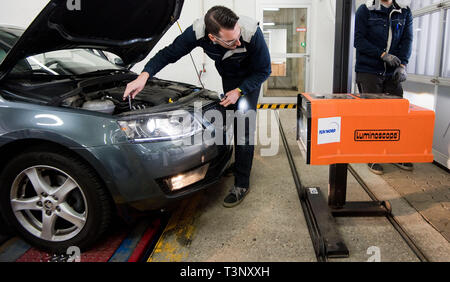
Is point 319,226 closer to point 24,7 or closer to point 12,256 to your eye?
point 12,256

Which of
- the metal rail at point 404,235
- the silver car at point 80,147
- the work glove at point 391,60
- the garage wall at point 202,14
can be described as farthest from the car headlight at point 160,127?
the garage wall at point 202,14

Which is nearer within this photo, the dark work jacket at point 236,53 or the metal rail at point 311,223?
the metal rail at point 311,223

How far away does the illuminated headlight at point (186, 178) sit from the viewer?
1.94 m

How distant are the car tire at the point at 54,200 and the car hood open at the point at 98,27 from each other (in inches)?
23.7

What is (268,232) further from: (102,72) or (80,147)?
(102,72)

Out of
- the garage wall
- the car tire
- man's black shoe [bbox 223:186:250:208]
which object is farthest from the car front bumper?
the garage wall

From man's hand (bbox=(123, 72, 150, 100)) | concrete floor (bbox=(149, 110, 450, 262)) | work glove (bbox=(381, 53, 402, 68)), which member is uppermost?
work glove (bbox=(381, 53, 402, 68))

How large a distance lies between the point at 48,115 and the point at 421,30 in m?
4.08

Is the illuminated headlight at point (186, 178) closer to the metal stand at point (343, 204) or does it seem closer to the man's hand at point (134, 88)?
the man's hand at point (134, 88)

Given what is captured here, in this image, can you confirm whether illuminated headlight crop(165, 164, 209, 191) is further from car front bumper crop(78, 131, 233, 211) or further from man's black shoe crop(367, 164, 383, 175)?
man's black shoe crop(367, 164, 383, 175)

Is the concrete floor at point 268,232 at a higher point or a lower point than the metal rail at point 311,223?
lower

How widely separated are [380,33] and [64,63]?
10.1 feet

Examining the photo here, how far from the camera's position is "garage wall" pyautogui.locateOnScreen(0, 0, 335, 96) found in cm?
638

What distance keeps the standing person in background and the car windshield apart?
8.21ft
